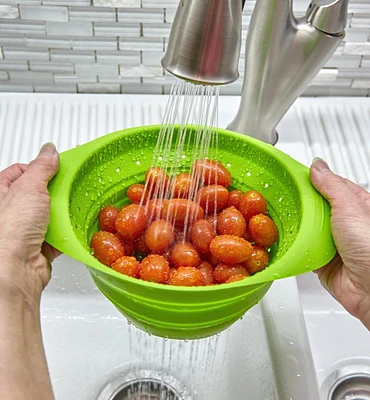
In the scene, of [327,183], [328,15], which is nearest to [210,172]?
[327,183]

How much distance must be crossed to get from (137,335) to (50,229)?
31 cm

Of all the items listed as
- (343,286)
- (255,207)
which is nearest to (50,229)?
(255,207)

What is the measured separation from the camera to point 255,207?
24.3 inches

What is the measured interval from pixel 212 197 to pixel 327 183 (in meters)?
0.13

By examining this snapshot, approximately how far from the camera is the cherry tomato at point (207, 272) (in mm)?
586

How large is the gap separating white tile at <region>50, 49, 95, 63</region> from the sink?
7 cm

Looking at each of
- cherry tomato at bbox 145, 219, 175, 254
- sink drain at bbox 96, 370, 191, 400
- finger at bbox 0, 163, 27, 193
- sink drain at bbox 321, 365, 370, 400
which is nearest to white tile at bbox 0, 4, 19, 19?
finger at bbox 0, 163, 27, 193

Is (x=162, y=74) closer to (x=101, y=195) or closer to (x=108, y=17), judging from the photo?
(x=108, y=17)

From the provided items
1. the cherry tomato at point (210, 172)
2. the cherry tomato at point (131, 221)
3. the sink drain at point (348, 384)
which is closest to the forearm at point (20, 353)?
the cherry tomato at point (131, 221)

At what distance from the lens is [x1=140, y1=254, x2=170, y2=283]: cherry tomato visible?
55 cm

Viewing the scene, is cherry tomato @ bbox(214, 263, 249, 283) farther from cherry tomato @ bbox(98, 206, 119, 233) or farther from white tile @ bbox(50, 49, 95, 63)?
white tile @ bbox(50, 49, 95, 63)

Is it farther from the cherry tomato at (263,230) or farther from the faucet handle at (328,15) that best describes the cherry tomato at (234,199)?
the faucet handle at (328,15)

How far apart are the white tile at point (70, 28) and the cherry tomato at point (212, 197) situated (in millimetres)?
394

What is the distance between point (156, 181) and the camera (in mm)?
637
